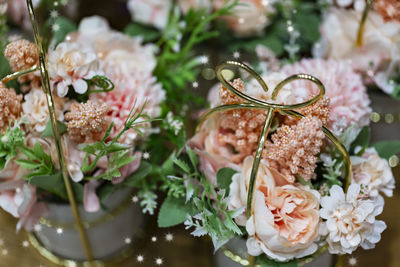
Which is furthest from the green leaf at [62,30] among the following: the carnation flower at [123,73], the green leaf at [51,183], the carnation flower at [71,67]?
the green leaf at [51,183]

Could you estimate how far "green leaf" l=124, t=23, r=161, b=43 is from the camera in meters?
0.80

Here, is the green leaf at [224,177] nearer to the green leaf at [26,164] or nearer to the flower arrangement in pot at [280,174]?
the flower arrangement in pot at [280,174]

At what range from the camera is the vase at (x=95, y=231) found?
598 millimetres

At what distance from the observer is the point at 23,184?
1.81 feet

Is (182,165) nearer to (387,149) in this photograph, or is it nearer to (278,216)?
(278,216)

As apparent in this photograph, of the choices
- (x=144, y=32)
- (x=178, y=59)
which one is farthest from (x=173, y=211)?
(x=144, y=32)

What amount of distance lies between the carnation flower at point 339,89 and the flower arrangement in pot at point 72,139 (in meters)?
0.20

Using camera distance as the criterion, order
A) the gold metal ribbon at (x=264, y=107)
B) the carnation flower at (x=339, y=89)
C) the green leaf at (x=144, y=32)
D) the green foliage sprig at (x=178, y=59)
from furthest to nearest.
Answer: the green leaf at (x=144, y=32) < the green foliage sprig at (x=178, y=59) < the carnation flower at (x=339, y=89) < the gold metal ribbon at (x=264, y=107)

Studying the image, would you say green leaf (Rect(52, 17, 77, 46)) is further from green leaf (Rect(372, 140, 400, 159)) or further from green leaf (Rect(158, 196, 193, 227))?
green leaf (Rect(372, 140, 400, 159))

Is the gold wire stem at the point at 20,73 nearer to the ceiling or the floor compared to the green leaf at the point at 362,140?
nearer to the ceiling

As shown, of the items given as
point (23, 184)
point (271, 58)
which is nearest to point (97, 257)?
point (23, 184)

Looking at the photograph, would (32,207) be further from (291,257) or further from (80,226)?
(291,257)

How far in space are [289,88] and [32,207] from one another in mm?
365

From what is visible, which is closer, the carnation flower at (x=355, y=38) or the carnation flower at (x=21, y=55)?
the carnation flower at (x=21, y=55)
